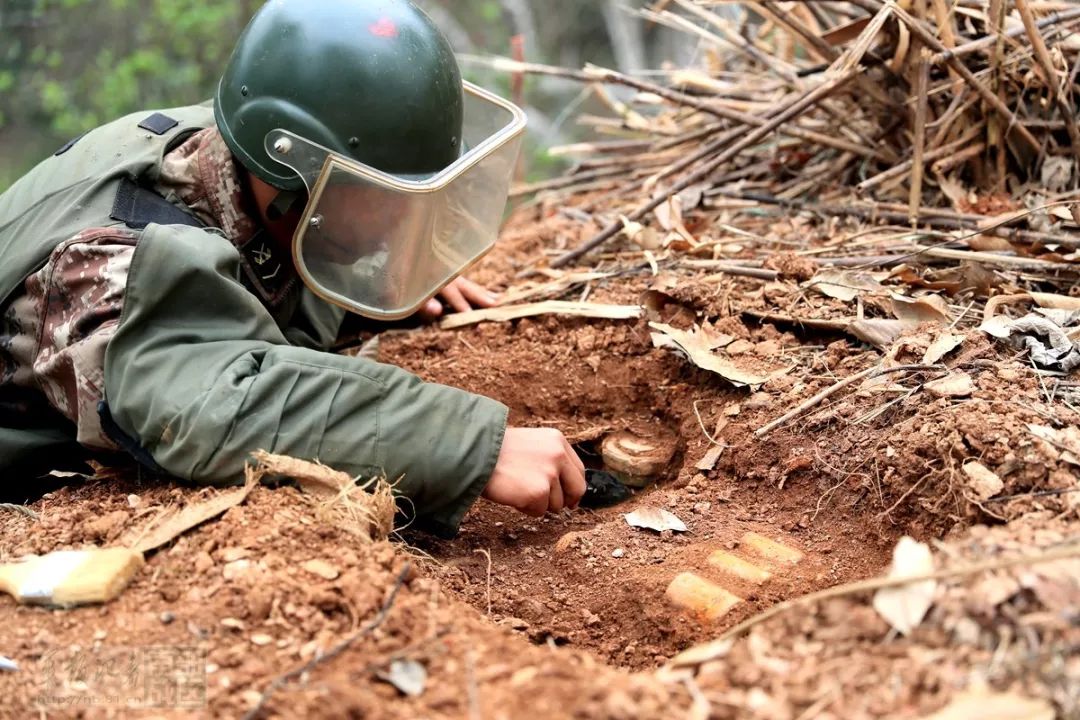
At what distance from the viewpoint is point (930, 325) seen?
256cm

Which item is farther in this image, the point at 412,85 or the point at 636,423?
the point at 636,423

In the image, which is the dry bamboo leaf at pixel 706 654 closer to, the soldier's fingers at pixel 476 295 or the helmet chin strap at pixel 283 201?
the helmet chin strap at pixel 283 201

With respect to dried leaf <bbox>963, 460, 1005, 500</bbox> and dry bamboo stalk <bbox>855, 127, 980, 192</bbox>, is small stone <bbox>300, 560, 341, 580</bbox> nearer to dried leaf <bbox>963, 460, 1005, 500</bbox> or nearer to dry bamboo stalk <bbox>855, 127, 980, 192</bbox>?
dried leaf <bbox>963, 460, 1005, 500</bbox>

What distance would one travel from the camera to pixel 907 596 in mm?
1504

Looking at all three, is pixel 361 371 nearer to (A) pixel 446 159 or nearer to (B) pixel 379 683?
(A) pixel 446 159

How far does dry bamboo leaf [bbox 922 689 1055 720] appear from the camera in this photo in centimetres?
134

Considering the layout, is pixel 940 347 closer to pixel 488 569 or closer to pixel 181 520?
pixel 488 569

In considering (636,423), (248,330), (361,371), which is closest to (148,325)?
(248,330)

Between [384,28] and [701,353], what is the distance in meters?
1.14

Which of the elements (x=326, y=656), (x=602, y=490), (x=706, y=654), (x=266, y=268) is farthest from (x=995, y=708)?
(x=266, y=268)

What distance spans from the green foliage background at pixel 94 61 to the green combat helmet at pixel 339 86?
6.53 m

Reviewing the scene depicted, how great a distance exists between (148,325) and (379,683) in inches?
37.8

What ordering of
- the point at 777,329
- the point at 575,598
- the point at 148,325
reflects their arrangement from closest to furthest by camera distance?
the point at 148,325 → the point at 575,598 → the point at 777,329

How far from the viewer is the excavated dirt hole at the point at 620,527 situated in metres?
2.11
